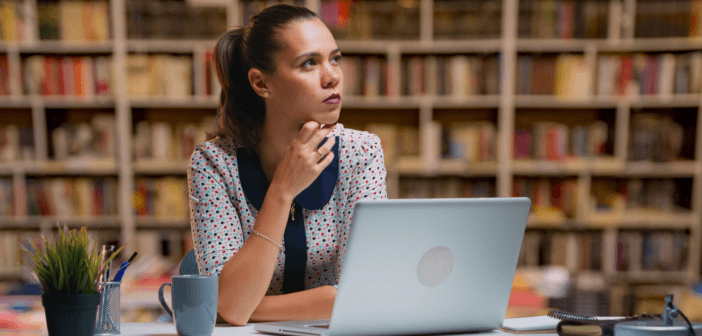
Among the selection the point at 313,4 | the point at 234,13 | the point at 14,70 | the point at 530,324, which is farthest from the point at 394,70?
the point at 530,324

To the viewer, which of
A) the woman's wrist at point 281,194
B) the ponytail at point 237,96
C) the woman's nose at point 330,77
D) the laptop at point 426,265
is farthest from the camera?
the ponytail at point 237,96

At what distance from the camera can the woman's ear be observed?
122 centimetres

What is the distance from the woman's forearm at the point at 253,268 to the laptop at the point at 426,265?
0.15m

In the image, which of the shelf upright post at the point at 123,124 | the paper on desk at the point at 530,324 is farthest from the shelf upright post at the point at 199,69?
the paper on desk at the point at 530,324

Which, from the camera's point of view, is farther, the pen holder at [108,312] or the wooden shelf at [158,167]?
the wooden shelf at [158,167]

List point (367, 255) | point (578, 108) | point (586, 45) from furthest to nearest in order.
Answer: point (578, 108) → point (586, 45) → point (367, 255)

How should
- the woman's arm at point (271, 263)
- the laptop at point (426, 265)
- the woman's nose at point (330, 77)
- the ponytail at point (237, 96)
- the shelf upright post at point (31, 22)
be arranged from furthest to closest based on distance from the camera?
1. the shelf upright post at point (31, 22)
2. the ponytail at point (237, 96)
3. the woman's nose at point (330, 77)
4. the woman's arm at point (271, 263)
5. the laptop at point (426, 265)

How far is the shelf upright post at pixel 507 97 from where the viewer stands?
2838 millimetres

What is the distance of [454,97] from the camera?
2.91 metres

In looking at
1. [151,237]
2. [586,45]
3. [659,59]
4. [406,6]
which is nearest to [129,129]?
[151,237]

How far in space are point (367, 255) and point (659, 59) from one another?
2799 mm

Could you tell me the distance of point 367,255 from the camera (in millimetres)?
723

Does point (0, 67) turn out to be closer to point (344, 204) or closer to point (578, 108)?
point (344, 204)

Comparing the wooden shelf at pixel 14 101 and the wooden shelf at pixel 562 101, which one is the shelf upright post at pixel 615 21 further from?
the wooden shelf at pixel 14 101
